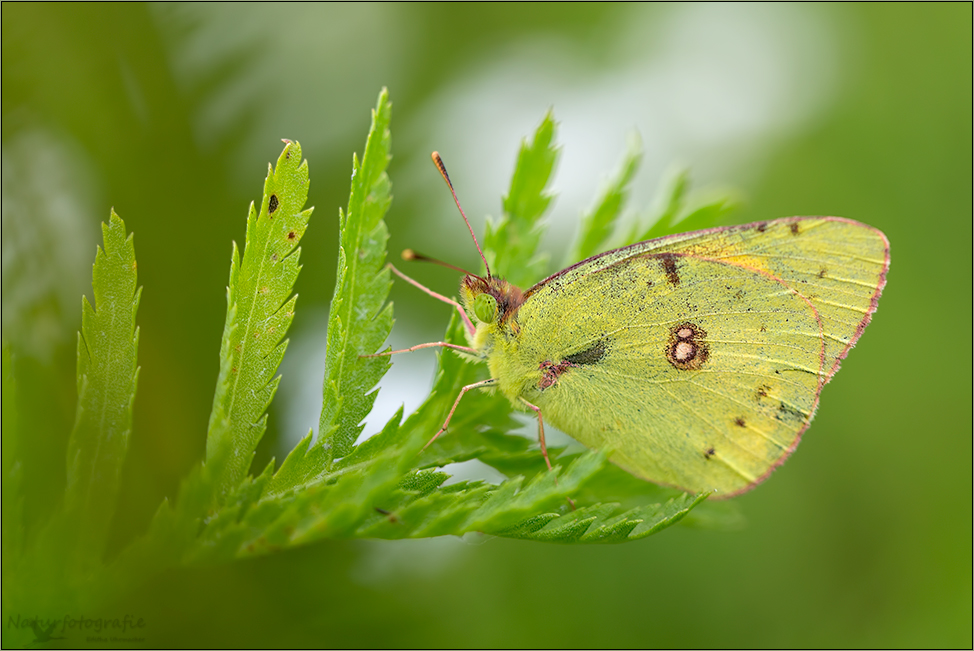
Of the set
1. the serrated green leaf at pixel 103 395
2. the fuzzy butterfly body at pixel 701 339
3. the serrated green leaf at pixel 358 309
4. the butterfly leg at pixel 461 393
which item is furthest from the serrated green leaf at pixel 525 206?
the serrated green leaf at pixel 103 395

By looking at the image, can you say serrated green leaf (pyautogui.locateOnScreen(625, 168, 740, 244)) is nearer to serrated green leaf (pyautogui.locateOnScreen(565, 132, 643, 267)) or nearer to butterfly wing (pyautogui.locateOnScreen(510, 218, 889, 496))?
butterfly wing (pyautogui.locateOnScreen(510, 218, 889, 496))

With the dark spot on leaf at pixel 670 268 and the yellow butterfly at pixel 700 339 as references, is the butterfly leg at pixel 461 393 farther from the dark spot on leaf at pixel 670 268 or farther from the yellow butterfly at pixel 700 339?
the dark spot on leaf at pixel 670 268

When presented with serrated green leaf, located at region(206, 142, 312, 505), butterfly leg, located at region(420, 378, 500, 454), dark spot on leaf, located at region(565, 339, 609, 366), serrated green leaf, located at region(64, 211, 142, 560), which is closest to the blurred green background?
serrated green leaf, located at region(64, 211, 142, 560)

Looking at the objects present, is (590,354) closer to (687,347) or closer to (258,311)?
(687,347)

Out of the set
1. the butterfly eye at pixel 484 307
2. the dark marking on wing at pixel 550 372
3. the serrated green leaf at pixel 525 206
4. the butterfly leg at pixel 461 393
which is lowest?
the butterfly leg at pixel 461 393

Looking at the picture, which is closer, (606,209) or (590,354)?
(606,209)

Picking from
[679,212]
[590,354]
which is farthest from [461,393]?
[679,212]

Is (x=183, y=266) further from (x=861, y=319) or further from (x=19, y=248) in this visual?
(x=861, y=319)
